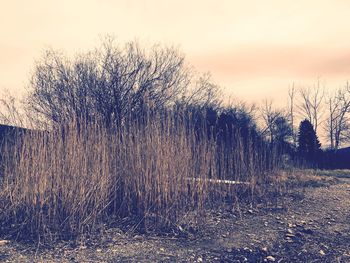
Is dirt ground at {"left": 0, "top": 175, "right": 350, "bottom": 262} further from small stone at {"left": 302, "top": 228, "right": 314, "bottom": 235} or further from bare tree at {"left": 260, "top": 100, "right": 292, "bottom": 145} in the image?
bare tree at {"left": 260, "top": 100, "right": 292, "bottom": 145}

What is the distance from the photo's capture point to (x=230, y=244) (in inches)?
129

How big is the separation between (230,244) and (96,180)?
1585mm

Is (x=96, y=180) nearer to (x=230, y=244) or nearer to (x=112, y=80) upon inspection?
(x=230, y=244)

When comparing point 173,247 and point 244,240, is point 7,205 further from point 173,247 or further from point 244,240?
point 244,240

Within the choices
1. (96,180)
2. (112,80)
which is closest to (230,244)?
(96,180)

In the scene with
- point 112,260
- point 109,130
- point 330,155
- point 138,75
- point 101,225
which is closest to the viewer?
point 112,260

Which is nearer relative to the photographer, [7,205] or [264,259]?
[264,259]

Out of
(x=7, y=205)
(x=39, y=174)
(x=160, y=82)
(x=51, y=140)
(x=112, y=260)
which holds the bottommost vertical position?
(x=112, y=260)

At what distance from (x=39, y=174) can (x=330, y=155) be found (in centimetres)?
1664

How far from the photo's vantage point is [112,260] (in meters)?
2.87

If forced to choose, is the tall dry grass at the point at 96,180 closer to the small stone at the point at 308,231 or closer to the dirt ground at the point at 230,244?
the dirt ground at the point at 230,244

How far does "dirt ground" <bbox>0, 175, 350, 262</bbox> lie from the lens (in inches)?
116

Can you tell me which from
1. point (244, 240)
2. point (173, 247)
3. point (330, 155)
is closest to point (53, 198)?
point (173, 247)

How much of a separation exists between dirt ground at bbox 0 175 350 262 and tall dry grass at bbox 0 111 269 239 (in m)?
0.27
